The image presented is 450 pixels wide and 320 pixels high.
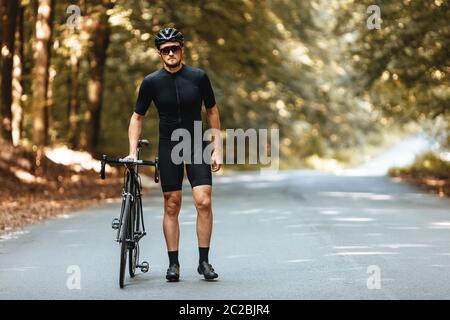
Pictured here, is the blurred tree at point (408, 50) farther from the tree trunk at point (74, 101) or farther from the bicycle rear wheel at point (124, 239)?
the bicycle rear wheel at point (124, 239)

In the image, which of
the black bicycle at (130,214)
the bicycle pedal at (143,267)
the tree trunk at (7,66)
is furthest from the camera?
the tree trunk at (7,66)

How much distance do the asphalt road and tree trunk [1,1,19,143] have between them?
525cm

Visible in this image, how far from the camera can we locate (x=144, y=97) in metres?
9.03

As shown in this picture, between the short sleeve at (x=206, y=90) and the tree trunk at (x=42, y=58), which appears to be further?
the tree trunk at (x=42, y=58)

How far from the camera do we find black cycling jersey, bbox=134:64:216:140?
Result: 8.92 m

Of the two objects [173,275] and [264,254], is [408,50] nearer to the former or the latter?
[264,254]

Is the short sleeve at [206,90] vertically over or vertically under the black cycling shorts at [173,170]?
over

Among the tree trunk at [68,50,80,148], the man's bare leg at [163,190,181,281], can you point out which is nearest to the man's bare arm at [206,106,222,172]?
the man's bare leg at [163,190,181,281]

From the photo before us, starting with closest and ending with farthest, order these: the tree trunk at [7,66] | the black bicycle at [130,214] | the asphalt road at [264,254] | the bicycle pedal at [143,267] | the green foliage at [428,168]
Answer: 1. the asphalt road at [264,254]
2. the black bicycle at [130,214]
3. the bicycle pedal at [143,267]
4. the tree trunk at [7,66]
5. the green foliage at [428,168]

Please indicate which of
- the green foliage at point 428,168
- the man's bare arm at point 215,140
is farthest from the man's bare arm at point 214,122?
the green foliage at point 428,168

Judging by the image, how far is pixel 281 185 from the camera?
26984 mm

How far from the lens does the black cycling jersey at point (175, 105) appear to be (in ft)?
29.3
